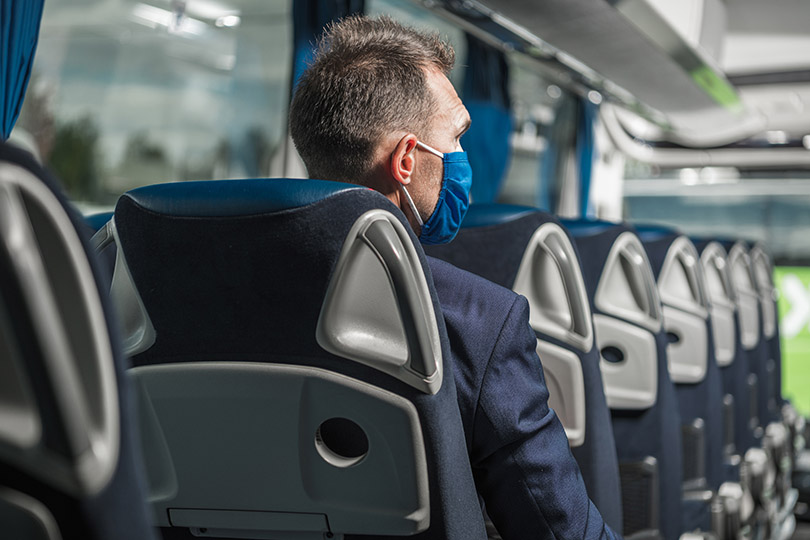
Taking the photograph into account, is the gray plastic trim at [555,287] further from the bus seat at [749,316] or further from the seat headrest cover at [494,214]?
the bus seat at [749,316]

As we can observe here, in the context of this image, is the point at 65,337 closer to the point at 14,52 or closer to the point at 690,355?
the point at 14,52

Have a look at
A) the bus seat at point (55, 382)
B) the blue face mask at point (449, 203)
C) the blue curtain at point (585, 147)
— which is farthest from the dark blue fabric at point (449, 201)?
the blue curtain at point (585, 147)

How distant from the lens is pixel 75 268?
2.13 ft

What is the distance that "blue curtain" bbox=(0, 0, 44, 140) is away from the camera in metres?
2.85

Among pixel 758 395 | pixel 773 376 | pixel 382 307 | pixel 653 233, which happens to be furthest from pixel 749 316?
pixel 382 307

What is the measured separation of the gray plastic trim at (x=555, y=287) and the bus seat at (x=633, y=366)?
54cm

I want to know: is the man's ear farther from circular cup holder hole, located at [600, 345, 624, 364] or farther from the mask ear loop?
circular cup holder hole, located at [600, 345, 624, 364]

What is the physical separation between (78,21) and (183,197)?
3876mm

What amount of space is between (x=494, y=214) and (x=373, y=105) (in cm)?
53

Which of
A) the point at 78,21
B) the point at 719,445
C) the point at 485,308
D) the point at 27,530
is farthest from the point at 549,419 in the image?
the point at 78,21

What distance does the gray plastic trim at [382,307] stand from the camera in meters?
1.12

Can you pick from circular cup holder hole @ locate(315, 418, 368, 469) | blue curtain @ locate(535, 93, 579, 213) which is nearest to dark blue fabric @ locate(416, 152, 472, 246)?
circular cup holder hole @ locate(315, 418, 368, 469)

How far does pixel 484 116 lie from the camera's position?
6004mm

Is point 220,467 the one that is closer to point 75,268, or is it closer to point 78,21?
point 75,268
